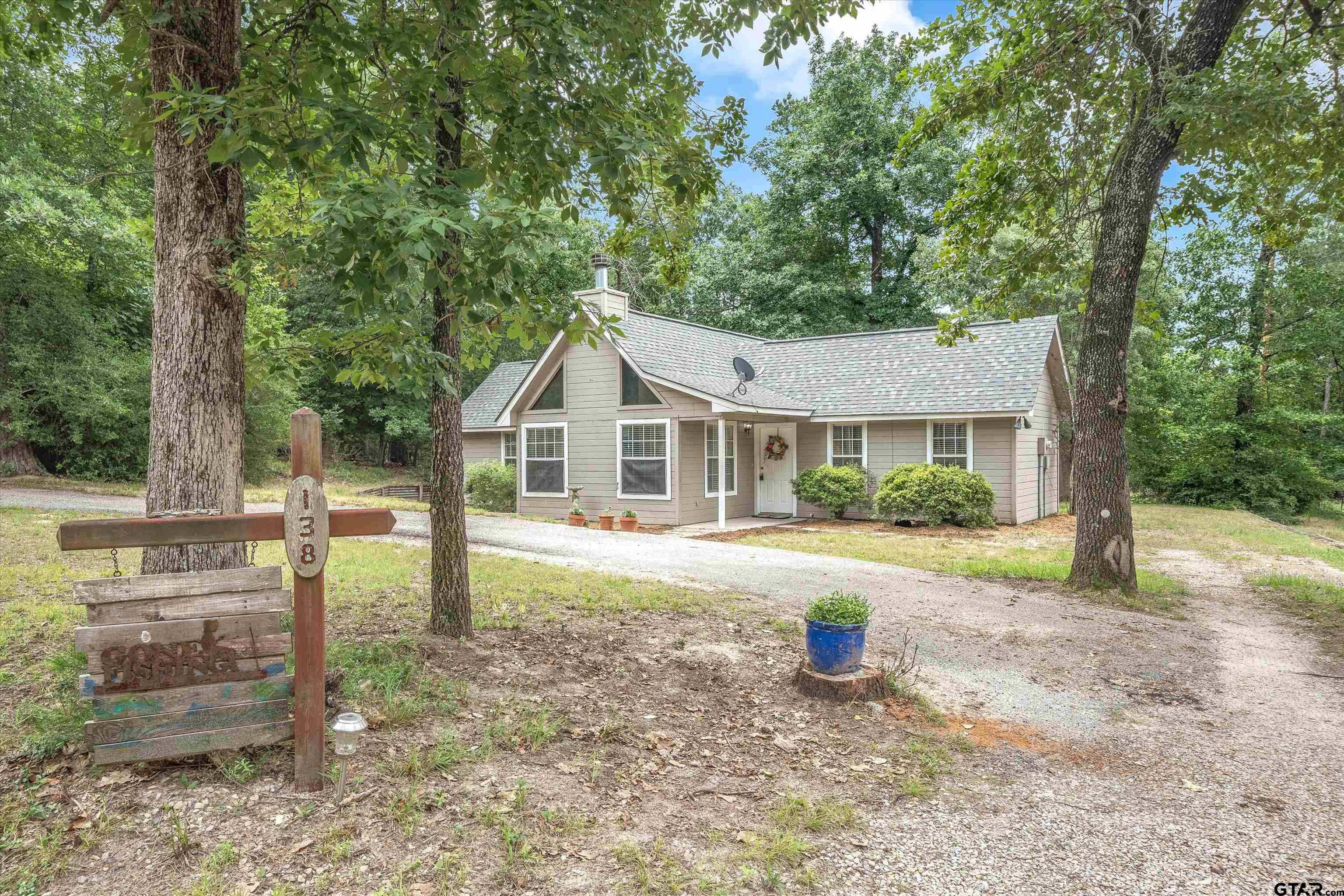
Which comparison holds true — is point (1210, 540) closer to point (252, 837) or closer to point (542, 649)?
point (542, 649)

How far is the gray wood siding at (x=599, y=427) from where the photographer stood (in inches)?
597

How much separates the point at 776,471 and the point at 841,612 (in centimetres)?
1273

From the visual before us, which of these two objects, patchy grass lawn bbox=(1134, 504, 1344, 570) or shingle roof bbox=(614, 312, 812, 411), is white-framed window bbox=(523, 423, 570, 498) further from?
patchy grass lawn bbox=(1134, 504, 1344, 570)

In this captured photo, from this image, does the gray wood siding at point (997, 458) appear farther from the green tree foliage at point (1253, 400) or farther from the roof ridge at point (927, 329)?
the green tree foliage at point (1253, 400)

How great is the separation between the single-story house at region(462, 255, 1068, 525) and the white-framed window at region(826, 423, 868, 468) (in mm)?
32

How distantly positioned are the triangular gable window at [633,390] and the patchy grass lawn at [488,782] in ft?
32.4

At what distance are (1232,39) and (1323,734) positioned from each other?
27.7 ft

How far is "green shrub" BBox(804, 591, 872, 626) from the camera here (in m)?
4.78

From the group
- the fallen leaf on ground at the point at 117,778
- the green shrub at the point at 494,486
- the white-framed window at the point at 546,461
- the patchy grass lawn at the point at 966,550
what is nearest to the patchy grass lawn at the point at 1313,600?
the patchy grass lawn at the point at 966,550

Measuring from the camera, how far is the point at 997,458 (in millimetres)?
15281

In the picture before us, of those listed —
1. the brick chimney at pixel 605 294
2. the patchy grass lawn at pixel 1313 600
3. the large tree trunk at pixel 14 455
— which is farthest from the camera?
the large tree trunk at pixel 14 455

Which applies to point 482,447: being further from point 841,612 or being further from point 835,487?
point 841,612

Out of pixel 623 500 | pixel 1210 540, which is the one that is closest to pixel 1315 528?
pixel 1210 540

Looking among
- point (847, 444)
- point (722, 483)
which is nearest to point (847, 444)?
point (847, 444)
